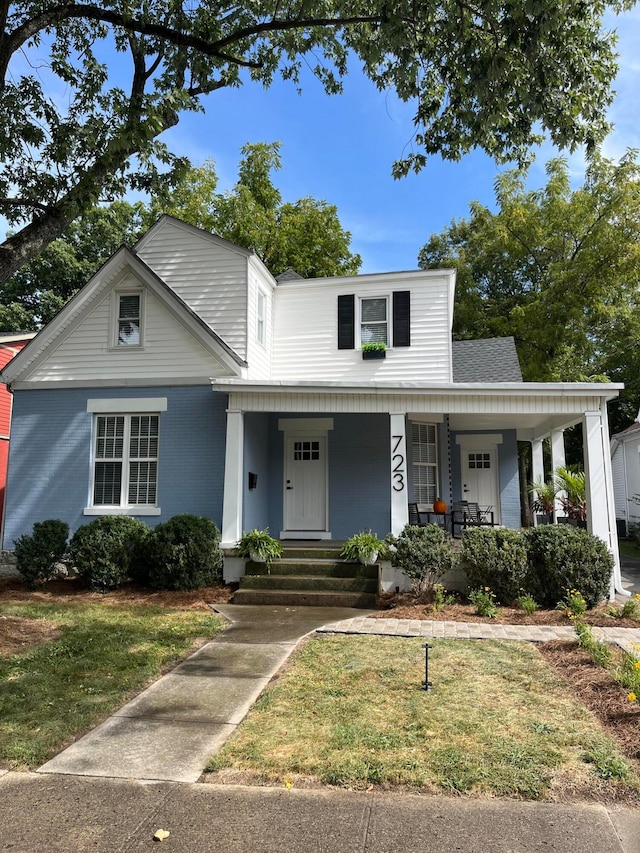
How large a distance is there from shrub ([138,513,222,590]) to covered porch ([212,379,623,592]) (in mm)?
454

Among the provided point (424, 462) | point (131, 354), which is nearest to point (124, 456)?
point (131, 354)

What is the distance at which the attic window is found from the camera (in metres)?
12.3

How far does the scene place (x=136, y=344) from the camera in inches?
481

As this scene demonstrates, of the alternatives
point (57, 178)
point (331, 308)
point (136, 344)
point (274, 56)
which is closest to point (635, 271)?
point (331, 308)

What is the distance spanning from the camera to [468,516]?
43.2 ft

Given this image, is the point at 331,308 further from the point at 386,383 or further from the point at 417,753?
the point at 417,753

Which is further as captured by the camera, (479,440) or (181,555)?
(479,440)

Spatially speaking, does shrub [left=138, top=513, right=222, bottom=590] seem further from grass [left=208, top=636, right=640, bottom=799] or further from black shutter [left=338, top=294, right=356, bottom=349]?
black shutter [left=338, top=294, right=356, bottom=349]

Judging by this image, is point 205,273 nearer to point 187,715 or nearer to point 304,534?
point 304,534

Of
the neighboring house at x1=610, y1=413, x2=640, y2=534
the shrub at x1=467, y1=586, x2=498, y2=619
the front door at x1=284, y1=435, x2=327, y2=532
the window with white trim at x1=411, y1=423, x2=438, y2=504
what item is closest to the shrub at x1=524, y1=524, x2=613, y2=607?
the shrub at x1=467, y1=586, x2=498, y2=619

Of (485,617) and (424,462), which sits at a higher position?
(424,462)

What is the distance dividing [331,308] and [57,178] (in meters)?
6.95

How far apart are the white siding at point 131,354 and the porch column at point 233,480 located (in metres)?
1.27

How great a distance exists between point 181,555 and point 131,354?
4.41 m
